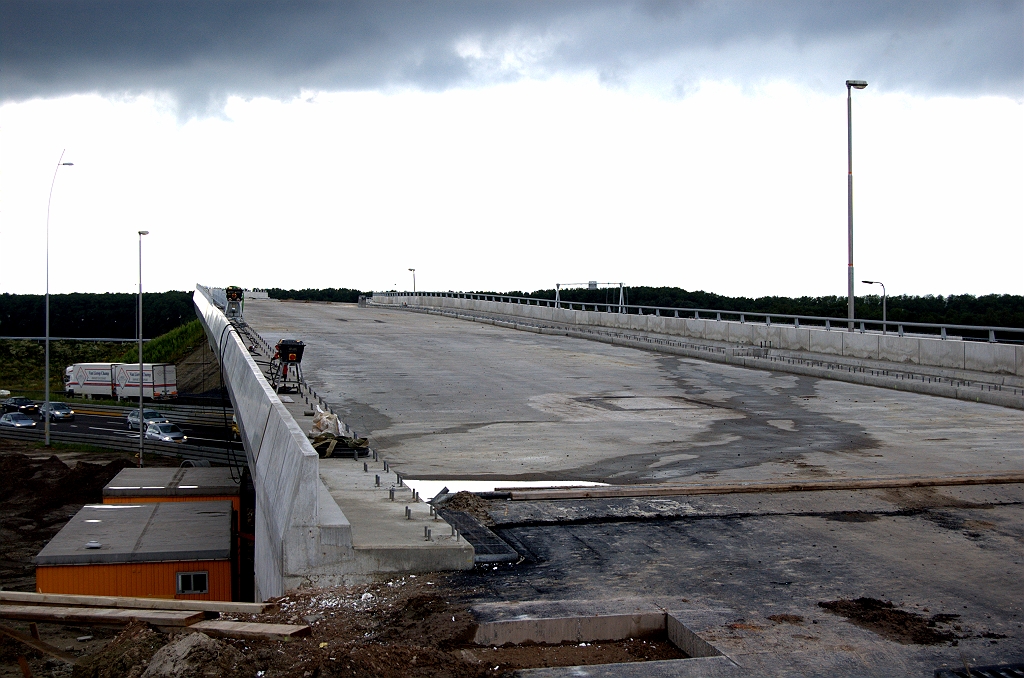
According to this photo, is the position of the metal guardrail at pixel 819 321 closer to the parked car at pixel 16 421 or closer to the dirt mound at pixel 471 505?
the dirt mound at pixel 471 505

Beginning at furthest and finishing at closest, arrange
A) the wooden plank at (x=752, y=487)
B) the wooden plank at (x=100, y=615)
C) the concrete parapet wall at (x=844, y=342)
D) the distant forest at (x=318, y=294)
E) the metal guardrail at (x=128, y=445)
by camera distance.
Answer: the distant forest at (x=318, y=294) < the metal guardrail at (x=128, y=445) < the concrete parapet wall at (x=844, y=342) < the wooden plank at (x=752, y=487) < the wooden plank at (x=100, y=615)

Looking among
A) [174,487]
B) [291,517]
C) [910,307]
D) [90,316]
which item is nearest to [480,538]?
[291,517]

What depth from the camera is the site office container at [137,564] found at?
17.9 metres

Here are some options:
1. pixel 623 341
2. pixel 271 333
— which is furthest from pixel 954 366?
pixel 271 333

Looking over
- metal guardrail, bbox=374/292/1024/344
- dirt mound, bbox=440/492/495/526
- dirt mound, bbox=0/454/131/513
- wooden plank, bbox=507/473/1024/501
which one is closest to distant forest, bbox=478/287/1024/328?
metal guardrail, bbox=374/292/1024/344

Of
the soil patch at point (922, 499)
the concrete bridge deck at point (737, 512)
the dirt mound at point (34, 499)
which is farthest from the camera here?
the dirt mound at point (34, 499)

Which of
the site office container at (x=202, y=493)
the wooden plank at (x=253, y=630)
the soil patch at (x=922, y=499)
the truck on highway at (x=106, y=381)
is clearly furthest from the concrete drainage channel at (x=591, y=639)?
the truck on highway at (x=106, y=381)

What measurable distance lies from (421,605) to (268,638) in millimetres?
1224

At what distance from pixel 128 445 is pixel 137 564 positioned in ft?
116

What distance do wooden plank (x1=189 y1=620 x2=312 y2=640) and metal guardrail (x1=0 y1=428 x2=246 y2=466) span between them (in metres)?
34.5

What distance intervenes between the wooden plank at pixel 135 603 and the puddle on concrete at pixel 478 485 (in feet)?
12.4

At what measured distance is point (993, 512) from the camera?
1043 centimetres

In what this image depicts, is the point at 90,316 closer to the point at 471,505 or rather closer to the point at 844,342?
the point at 844,342

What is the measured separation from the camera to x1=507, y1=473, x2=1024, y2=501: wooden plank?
1095 centimetres
